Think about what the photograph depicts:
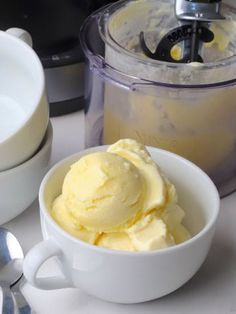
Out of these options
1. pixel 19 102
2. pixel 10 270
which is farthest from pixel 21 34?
pixel 10 270

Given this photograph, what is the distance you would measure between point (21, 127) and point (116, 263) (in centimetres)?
12

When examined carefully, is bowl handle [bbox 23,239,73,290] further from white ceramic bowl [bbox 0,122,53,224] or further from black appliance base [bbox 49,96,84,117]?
black appliance base [bbox 49,96,84,117]

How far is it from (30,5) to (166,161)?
0.65 ft

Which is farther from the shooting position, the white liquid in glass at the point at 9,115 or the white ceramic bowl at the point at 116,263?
the white liquid in glass at the point at 9,115

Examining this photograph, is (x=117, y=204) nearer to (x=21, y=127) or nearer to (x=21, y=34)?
(x=21, y=127)

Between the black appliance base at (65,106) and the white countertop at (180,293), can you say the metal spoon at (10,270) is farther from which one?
the black appliance base at (65,106)

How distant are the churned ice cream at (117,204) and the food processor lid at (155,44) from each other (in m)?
0.09

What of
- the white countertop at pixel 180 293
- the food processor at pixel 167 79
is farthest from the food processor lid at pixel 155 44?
the white countertop at pixel 180 293

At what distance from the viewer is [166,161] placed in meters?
0.44

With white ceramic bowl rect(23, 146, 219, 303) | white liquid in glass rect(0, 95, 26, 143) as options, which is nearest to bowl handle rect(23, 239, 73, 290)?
white ceramic bowl rect(23, 146, 219, 303)

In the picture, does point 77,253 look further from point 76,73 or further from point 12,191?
point 76,73

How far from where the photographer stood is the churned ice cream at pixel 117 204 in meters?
0.37

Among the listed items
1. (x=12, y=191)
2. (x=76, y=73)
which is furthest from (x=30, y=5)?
(x=12, y=191)

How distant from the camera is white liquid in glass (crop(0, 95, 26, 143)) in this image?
1.62ft
